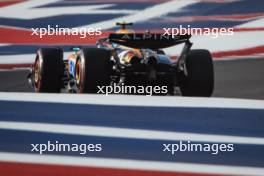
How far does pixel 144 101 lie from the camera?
382 cm

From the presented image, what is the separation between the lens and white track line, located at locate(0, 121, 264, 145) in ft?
11.8

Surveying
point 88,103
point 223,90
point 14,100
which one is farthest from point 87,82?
point 223,90

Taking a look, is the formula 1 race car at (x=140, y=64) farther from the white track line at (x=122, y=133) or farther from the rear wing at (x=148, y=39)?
the white track line at (x=122, y=133)

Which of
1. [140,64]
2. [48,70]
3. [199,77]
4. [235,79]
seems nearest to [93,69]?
[140,64]

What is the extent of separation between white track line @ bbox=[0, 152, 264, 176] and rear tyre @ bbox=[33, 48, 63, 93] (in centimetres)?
53

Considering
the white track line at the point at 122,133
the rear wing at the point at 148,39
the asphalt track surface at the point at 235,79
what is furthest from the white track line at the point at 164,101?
the rear wing at the point at 148,39

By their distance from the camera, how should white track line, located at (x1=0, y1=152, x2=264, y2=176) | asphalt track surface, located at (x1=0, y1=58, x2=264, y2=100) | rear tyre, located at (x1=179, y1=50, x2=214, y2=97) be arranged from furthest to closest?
rear tyre, located at (x1=179, y1=50, x2=214, y2=97)
asphalt track surface, located at (x1=0, y1=58, x2=264, y2=100)
white track line, located at (x1=0, y1=152, x2=264, y2=176)

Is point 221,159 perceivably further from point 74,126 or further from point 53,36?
point 53,36

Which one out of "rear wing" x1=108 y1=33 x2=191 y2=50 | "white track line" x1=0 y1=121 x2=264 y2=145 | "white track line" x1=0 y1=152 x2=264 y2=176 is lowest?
"white track line" x1=0 y1=152 x2=264 y2=176

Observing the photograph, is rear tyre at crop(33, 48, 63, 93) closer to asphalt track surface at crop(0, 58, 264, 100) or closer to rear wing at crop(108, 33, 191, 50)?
asphalt track surface at crop(0, 58, 264, 100)

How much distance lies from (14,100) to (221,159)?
3.73ft

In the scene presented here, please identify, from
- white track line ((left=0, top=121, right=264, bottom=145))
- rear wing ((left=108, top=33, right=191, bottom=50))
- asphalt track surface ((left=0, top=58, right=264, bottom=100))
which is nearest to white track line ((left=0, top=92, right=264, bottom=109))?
asphalt track surface ((left=0, top=58, right=264, bottom=100))

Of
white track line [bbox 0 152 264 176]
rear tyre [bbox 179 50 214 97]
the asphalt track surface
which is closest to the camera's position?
white track line [bbox 0 152 264 176]

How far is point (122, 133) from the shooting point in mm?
3695
